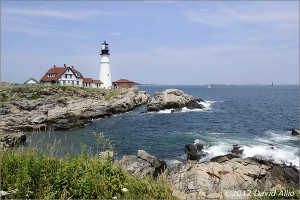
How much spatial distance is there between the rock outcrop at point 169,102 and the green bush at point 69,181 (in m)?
56.6

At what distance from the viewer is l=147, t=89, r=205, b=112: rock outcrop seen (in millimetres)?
65812

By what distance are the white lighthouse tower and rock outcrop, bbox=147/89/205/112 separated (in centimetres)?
2532

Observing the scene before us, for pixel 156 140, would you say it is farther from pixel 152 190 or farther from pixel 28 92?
pixel 28 92

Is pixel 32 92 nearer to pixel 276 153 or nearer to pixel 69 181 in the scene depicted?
pixel 276 153

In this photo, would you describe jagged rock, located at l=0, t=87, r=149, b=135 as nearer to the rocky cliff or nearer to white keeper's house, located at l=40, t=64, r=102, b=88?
white keeper's house, located at l=40, t=64, r=102, b=88

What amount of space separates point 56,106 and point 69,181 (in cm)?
5003

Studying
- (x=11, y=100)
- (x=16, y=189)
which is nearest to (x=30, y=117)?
(x=11, y=100)

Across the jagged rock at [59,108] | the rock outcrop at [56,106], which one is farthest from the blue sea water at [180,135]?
the rock outcrop at [56,106]

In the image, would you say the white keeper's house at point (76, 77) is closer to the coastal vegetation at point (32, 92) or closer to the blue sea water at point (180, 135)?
the coastal vegetation at point (32, 92)

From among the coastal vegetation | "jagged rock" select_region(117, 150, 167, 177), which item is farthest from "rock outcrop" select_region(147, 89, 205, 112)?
"jagged rock" select_region(117, 150, 167, 177)

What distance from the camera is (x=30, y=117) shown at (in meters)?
46.8

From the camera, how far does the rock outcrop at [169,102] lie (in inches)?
2591

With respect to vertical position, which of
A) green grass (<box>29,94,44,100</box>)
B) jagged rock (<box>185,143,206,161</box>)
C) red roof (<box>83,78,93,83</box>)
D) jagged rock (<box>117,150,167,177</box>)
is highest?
red roof (<box>83,78,93,83</box>)

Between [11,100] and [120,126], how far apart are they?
88.4ft
